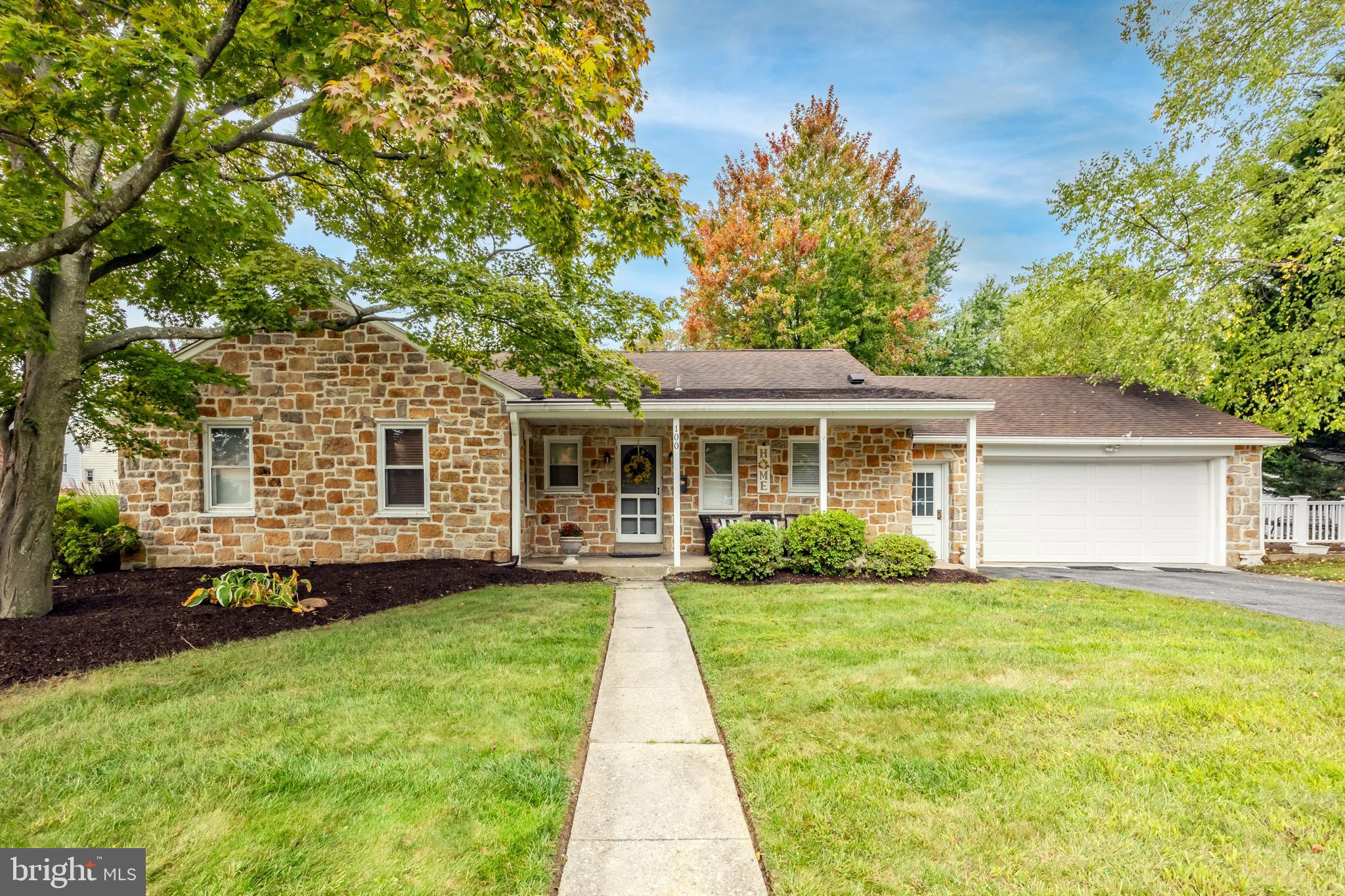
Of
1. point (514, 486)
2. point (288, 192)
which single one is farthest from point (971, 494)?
point (288, 192)

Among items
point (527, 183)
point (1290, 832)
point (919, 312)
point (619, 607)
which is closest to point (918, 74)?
point (919, 312)

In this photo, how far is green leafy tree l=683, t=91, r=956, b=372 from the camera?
19.2 m

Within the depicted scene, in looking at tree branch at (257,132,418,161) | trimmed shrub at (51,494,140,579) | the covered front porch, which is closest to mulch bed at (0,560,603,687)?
trimmed shrub at (51,494,140,579)

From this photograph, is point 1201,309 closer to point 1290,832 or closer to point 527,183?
point 1290,832

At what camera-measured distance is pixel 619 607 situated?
23.6ft

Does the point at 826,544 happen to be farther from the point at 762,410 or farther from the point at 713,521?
the point at 713,521

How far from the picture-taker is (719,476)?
461 inches

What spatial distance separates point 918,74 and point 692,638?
42.1 ft

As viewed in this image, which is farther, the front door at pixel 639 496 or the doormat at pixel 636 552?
the front door at pixel 639 496

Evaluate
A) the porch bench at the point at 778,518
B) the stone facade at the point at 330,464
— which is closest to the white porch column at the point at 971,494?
the porch bench at the point at 778,518

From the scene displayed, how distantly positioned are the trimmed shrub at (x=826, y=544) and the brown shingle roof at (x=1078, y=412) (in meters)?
3.71

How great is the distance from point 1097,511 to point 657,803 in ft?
41.4

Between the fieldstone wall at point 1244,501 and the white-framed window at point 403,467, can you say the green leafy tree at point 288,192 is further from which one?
the fieldstone wall at point 1244,501

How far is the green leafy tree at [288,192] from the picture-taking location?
4.04 meters
